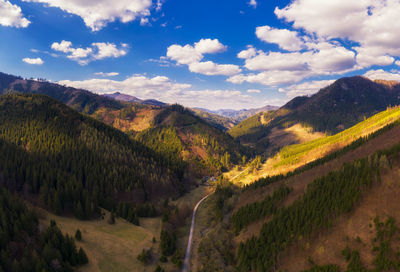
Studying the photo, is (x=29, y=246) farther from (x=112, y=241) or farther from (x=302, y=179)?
(x=302, y=179)

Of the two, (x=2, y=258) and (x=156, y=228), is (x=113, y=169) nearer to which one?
(x=156, y=228)

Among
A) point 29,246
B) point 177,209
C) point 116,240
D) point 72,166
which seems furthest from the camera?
point 72,166

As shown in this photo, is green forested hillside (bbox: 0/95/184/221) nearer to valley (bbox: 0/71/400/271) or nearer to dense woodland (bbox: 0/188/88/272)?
valley (bbox: 0/71/400/271)

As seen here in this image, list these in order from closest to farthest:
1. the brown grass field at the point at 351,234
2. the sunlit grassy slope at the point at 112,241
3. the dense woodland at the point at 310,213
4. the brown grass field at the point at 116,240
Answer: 1. the brown grass field at the point at 351,234
2. the dense woodland at the point at 310,213
3. the sunlit grassy slope at the point at 112,241
4. the brown grass field at the point at 116,240

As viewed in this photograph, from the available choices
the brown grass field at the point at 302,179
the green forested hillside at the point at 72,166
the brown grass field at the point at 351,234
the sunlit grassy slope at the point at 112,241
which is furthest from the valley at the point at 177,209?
the brown grass field at the point at 302,179

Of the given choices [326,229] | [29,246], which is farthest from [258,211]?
[29,246]

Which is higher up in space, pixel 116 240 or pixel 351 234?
pixel 351 234

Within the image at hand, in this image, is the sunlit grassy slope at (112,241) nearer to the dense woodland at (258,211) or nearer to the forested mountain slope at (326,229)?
the forested mountain slope at (326,229)
